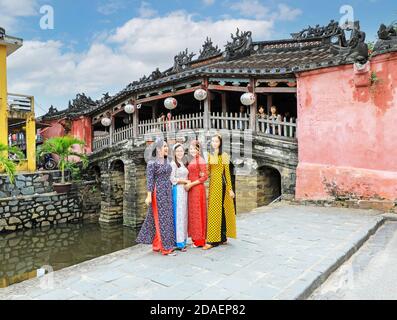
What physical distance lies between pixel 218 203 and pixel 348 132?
498 centimetres

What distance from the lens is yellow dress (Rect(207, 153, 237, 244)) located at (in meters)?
4.84

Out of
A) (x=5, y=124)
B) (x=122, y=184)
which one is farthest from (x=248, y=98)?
(x=5, y=124)

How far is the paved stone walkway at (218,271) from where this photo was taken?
10.9 feet

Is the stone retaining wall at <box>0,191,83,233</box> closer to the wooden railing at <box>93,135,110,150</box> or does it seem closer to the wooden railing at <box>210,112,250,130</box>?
the wooden railing at <box>93,135,110,150</box>

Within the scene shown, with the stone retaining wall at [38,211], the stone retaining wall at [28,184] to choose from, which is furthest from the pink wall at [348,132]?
the stone retaining wall at [28,184]

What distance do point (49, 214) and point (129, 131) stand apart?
498cm

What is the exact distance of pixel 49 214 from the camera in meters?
14.6

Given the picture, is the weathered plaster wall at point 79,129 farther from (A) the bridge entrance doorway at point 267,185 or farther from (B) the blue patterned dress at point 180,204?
(B) the blue patterned dress at point 180,204

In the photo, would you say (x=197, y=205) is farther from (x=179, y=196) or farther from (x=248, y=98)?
(x=248, y=98)

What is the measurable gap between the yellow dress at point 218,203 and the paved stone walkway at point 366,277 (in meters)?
1.57

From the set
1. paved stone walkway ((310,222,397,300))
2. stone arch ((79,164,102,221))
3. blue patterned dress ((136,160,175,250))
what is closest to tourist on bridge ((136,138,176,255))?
blue patterned dress ((136,160,175,250))

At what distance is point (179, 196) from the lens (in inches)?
191
